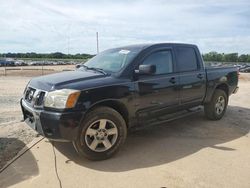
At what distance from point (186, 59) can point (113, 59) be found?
1.66m

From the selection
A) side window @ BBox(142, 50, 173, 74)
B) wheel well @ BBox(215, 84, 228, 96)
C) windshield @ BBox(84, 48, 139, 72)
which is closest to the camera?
windshield @ BBox(84, 48, 139, 72)

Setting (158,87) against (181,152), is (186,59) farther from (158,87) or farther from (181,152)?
(181,152)

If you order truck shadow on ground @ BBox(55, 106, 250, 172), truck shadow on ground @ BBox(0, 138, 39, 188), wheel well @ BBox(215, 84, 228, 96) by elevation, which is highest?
wheel well @ BBox(215, 84, 228, 96)

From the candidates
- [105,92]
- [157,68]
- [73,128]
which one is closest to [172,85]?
[157,68]

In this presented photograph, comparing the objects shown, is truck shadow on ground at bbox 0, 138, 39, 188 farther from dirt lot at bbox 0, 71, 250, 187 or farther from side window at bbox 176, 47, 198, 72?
side window at bbox 176, 47, 198, 72

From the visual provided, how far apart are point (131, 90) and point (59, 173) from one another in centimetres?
171

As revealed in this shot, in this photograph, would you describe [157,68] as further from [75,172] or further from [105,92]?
[75,172]

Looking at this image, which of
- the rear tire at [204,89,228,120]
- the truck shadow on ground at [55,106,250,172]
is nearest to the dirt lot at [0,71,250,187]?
the truck shadow on ground at [55,106,250,172]

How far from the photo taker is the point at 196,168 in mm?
4113

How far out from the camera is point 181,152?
476 cm

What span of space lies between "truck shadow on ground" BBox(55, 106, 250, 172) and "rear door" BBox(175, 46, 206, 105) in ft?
2.12

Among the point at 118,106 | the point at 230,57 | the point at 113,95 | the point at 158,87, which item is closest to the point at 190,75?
the point at 158,87

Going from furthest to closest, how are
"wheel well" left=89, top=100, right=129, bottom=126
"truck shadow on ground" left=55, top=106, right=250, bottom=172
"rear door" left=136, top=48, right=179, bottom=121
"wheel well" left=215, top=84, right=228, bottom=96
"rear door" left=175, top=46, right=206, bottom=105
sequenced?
"wheel well" left=215, top=84, right=228, bottom=96, "rear door" left=175, top=46, right=206, bottom=105, "rear door" left=136, top=48, right=179, bottom=121, "wheel well" left=89, top=100, right=129, bottom=126, "truck shadow on ground" left=55, top=106, right=250, bottom=172

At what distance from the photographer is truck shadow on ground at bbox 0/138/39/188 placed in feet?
12.4
